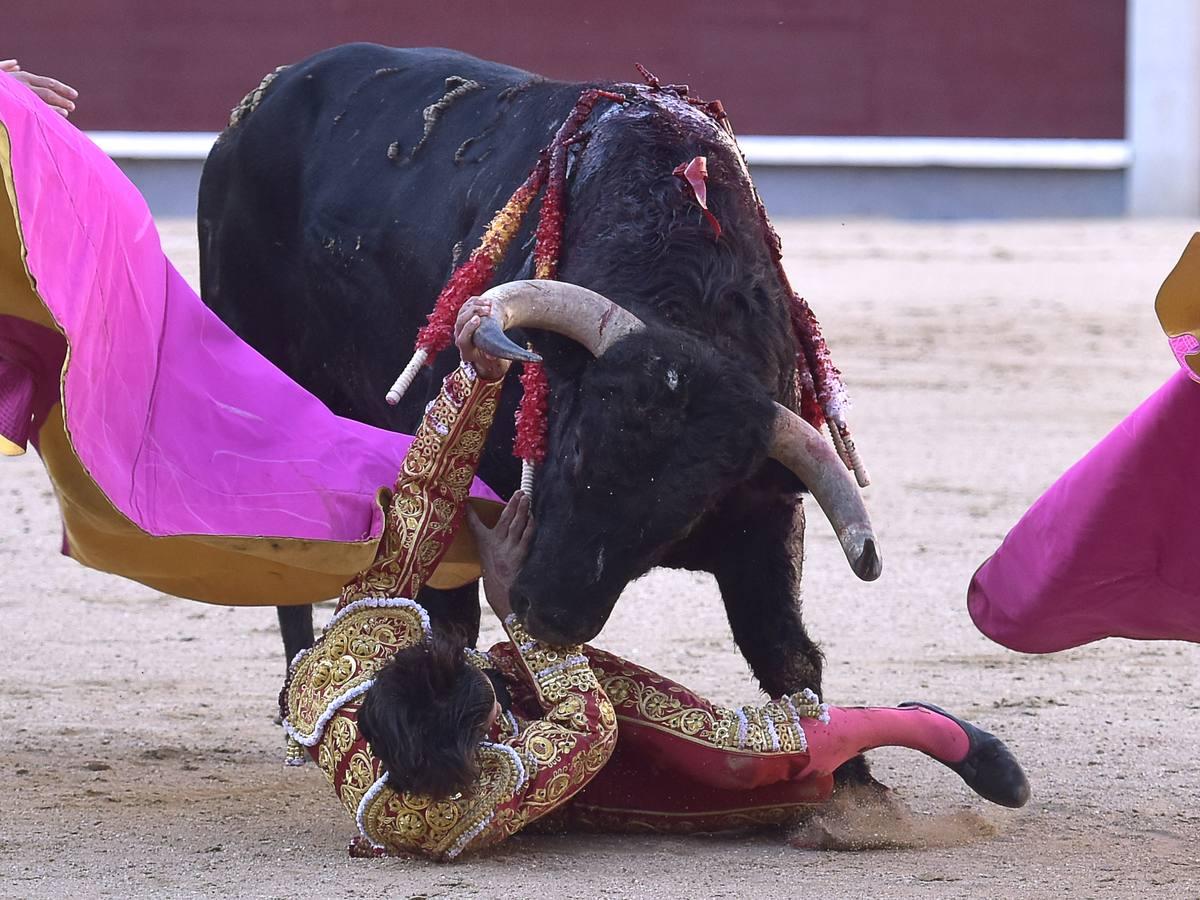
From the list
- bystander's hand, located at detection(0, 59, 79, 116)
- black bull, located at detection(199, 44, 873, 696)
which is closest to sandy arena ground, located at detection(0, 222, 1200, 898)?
black bull, located at detection(199, 44, 873, 696)

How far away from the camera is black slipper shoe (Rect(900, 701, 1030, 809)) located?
8.32ft

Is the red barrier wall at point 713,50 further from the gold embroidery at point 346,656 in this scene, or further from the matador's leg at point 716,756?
the gold embroidery at point 346,656

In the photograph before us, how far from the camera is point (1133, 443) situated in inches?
99.1

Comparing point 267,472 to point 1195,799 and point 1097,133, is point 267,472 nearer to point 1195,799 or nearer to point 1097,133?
point 1195,799

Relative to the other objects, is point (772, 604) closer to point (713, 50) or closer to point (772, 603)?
point (772, 603)

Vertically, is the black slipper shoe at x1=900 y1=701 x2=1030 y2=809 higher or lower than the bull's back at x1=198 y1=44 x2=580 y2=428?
lower

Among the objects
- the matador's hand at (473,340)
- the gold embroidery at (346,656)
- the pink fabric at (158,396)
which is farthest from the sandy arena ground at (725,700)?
the matador's hand at (473,340)

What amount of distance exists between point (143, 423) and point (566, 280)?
57cm

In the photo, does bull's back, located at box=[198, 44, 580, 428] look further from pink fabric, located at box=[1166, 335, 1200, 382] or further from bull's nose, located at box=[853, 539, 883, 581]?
pink fabric, located at box=[1166, 335, 1200, 382]

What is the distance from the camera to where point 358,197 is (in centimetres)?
335

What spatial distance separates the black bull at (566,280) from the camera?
236 centimetres

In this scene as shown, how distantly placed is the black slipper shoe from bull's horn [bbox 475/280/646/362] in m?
0.68

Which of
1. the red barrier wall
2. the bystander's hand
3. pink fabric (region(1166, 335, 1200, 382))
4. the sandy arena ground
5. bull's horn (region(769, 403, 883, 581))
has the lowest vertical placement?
the red barrier wall

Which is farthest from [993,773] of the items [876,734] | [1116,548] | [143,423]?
[143,423]
